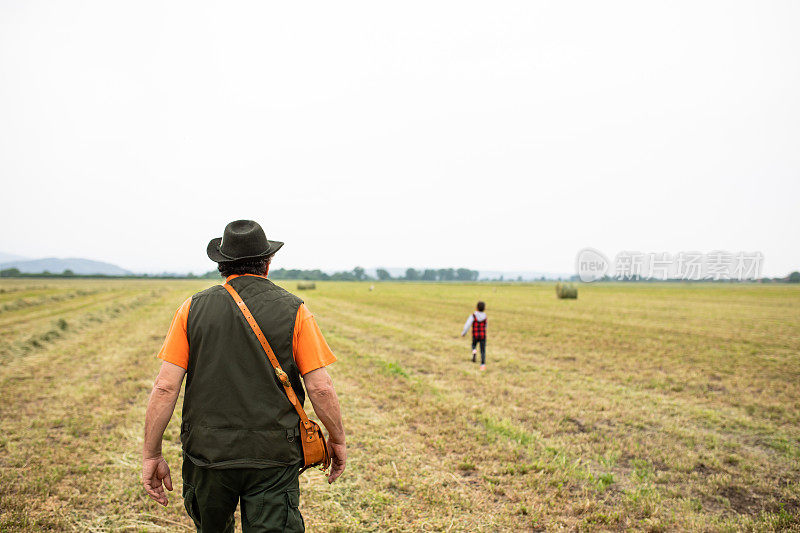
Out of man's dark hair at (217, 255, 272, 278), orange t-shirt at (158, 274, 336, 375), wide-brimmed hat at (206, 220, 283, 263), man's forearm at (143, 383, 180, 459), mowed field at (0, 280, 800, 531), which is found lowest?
mowed field at (0, 280, 800, 531)

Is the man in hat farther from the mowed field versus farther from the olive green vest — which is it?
the mowed field

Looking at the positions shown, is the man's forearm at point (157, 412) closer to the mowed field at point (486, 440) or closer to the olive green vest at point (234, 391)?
the olive green vest at point (234, 391)

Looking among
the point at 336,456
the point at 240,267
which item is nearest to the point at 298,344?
the point at 240,267

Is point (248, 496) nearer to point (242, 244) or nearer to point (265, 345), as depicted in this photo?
point (265, 345)

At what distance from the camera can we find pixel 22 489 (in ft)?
16.3

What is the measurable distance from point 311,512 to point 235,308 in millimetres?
3190

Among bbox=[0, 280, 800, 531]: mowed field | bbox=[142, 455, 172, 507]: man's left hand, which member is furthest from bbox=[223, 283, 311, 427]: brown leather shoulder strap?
bbox=[0, 280, 800, 531]: mowed field

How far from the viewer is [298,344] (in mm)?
2676

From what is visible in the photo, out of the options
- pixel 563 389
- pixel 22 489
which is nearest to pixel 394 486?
pixel 22 489

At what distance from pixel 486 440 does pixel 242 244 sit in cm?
525

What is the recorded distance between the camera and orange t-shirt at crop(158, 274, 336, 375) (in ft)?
8.56

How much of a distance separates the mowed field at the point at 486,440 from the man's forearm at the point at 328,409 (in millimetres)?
2204

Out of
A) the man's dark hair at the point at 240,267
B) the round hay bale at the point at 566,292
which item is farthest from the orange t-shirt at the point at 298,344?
the round hay bale at the point at 566,292

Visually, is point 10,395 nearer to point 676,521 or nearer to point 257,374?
point 257,374
